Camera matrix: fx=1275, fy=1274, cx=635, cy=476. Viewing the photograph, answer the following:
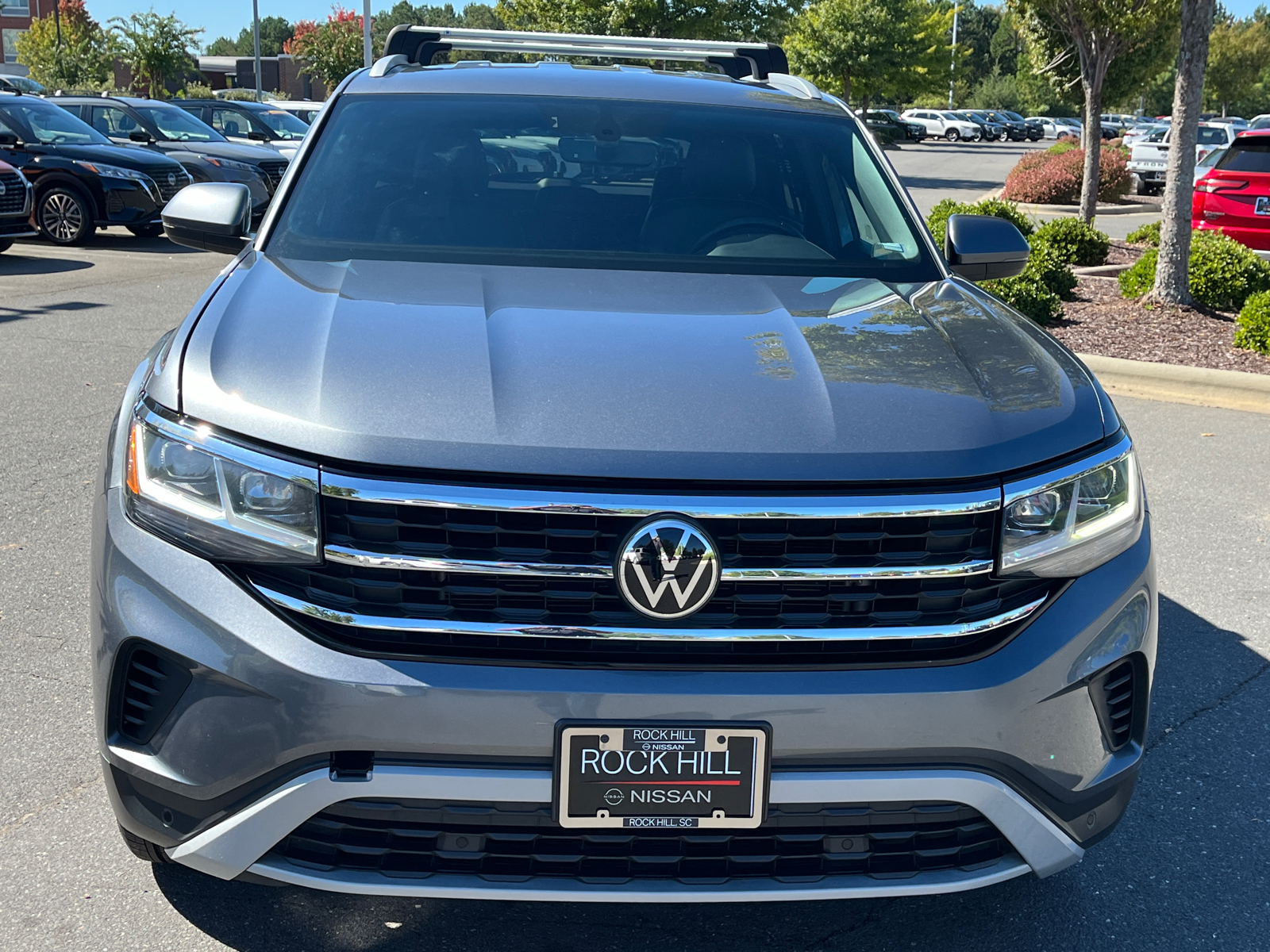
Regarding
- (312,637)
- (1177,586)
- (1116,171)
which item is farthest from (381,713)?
(1116,171)

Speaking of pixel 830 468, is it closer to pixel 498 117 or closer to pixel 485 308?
pixel 485 308

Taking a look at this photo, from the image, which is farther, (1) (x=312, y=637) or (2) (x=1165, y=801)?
(2) (x=1165, y=801)

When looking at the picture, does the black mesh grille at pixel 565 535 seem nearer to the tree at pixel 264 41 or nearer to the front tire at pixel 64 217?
the front tire at pixel 64 217

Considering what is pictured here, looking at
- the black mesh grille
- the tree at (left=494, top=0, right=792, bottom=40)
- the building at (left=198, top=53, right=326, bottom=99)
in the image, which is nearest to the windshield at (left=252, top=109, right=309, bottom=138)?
the tree at (left=494, top=0, right=792, bottom=40)

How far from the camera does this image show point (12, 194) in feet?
43.7

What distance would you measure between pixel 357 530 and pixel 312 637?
0.65ft

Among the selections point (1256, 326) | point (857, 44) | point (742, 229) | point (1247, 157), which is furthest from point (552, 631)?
point (857, 44)

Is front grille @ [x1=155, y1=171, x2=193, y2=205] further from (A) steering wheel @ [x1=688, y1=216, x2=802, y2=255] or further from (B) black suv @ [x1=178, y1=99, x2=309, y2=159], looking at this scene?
(A) steering wheel @ [x1=688, y1=216, x2=802, y2=255]

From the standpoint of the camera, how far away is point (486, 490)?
2.17 m

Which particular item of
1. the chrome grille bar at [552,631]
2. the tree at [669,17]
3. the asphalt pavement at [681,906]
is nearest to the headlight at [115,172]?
the asphalt pavement at [681,906]

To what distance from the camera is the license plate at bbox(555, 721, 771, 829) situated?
2156 mm

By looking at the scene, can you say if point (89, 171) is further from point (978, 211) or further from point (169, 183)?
point (978, 211)

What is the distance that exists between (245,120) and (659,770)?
70.3ft

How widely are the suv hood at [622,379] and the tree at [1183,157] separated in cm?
798
